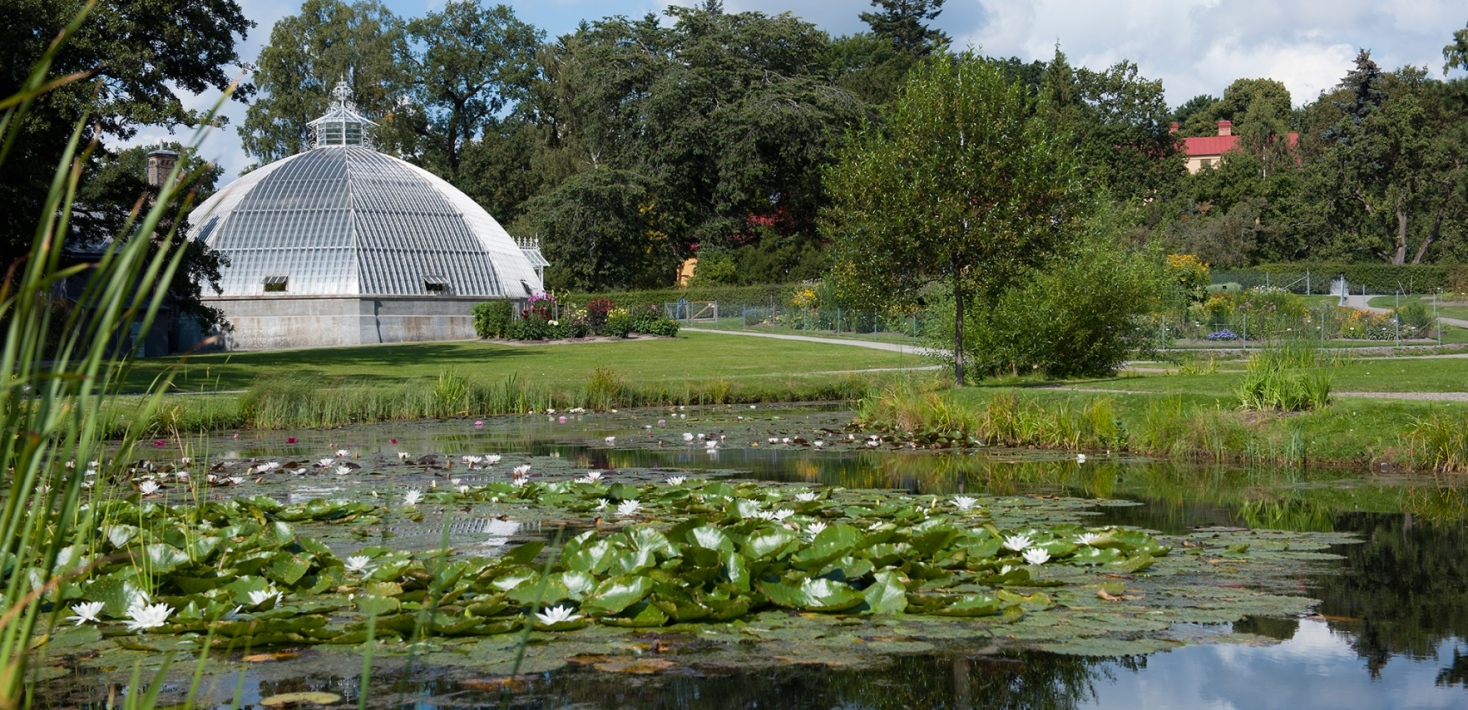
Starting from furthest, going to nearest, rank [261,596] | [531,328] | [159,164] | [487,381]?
[159,164]
[531,328]
[487,381]
[261,596]

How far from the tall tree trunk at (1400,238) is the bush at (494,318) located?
140 feet

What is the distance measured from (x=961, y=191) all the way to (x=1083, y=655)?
15.7m

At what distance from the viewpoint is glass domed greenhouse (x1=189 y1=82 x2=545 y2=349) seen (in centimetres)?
4491

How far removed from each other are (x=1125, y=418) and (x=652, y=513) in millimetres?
7839

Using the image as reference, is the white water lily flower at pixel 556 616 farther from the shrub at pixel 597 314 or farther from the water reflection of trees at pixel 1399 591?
the shrub at pixel 597 314

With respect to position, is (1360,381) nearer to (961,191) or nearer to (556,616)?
(961,191)

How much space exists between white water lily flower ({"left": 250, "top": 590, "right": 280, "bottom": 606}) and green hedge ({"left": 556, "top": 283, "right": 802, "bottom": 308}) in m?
44.5

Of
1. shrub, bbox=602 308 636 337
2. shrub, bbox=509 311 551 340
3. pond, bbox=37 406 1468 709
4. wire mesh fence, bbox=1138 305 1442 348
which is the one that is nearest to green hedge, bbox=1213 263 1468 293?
wire mesh fence, bbox=1138 305 1442 348

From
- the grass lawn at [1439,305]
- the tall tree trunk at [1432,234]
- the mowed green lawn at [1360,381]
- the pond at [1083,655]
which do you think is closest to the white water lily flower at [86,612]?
the pond at [1083,655]

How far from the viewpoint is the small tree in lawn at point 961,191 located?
66.9 feet

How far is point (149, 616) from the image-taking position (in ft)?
17.9

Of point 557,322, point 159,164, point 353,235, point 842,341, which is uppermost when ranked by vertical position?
point 159,164

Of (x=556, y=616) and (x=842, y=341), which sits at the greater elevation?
(x=556, y=616)

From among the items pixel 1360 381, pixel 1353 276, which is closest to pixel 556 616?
pixel 1360 381
